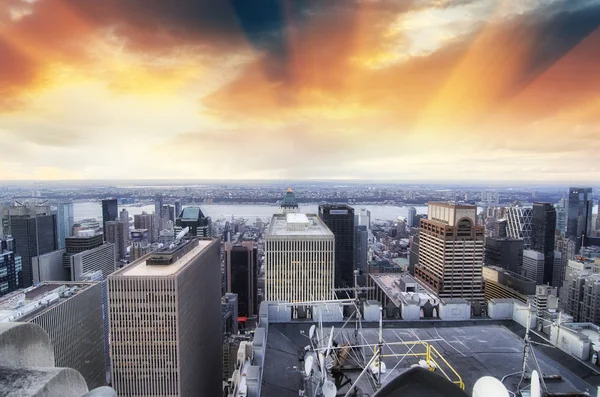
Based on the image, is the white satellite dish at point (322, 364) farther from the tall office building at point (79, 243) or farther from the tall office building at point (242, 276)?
the tall office building at point (79, 243)

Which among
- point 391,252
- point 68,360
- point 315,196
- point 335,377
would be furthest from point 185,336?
point 315,196

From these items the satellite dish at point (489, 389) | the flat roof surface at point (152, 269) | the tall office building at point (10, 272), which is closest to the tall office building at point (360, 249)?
the flat roof surface at point (152, 269)

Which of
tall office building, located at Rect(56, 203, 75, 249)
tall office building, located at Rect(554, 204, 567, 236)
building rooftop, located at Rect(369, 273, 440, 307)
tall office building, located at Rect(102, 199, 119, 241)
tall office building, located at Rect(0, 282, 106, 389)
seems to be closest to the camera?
building rooftop, located at Rect(369, 273, 440, 307)

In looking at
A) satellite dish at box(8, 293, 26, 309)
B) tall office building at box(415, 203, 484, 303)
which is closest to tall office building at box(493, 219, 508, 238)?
tall office building at box(415, 203, 484, 303)

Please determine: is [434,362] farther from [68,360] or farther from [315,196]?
[315,196]

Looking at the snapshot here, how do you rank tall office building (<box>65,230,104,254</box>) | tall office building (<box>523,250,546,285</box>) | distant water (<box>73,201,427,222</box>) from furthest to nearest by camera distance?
distant water (<box>73,201,427,222</box>) < tall office building (<box>523,250,546,285</box>) < tall office building (<box>65,230,104,254</box>)

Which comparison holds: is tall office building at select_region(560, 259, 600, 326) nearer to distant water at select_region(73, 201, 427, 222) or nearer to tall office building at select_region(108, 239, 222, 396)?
tall office building at select_region(108, 239, 222, 396)
